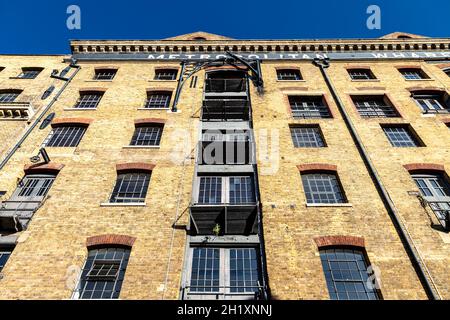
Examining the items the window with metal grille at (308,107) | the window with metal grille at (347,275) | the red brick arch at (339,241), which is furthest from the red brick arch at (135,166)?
the window with metal grille at (308,107)

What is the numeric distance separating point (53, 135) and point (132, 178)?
5380 mm

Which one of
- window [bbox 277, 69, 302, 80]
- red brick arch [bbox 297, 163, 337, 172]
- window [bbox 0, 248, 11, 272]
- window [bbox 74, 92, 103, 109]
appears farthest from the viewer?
window [bbox 277, 69, 302, 80]

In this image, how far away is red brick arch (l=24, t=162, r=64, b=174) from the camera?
492 inches

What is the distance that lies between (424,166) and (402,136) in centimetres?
263

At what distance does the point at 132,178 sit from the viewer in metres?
12.6

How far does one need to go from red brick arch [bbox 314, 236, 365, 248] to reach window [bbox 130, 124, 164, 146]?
849 centimetres

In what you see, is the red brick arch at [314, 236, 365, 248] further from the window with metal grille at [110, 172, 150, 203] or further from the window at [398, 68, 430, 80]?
the window at [398, 68, 430, 80]

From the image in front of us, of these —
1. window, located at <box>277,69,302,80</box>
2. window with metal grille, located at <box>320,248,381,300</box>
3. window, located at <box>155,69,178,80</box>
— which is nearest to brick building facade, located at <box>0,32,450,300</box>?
window with metal grille, located at <box>320,248,381,300</box>

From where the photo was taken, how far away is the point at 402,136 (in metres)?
14.6

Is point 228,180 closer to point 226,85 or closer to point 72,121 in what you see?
point 226,85

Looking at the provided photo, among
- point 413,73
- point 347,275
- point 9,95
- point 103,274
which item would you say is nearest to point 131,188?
point 103,274

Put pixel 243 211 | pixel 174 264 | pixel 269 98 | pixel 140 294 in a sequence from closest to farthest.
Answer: pixel 140 294, pixel 174 264, pixel 243 211, pixel 269 98
